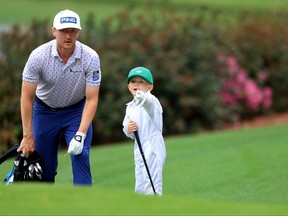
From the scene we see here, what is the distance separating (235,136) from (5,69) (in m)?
4.76

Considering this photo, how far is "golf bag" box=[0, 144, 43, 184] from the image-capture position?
8992mm

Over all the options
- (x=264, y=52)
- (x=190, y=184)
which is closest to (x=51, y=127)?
(x=190, y=184)

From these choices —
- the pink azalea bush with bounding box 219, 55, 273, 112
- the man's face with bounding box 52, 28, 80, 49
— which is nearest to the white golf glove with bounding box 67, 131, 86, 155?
the man's face with bounding box 52, 28, 80, 49

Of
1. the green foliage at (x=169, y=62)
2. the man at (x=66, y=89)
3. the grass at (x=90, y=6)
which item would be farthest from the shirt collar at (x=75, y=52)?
the grass at (x=90, y=6)

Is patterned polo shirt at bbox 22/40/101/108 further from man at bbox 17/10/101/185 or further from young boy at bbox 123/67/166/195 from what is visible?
young boy at bbox 123/67/166/195

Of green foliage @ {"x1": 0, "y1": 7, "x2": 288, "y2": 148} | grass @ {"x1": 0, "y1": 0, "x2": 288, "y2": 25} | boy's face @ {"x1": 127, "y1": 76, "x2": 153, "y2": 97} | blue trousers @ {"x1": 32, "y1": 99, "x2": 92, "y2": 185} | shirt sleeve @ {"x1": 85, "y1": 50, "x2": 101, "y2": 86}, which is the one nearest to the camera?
shirt sleeve @ {"x1": 85, "y1": 50, "x2": 101, "y2": 86}

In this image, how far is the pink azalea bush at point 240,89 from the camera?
20625 millimetres

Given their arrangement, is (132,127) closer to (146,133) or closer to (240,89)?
(146,133)

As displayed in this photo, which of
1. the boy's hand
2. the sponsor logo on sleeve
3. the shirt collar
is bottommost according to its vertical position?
the boy's hand

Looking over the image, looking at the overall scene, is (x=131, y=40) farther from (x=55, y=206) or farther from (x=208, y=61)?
(x=55, y=206)

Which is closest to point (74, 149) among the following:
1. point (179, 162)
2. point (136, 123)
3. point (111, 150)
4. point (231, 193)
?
point (136, 123)

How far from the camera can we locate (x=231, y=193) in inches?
436

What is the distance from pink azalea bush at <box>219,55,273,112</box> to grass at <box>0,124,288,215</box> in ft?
6.25

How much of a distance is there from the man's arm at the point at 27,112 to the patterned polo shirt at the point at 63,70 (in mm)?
83
